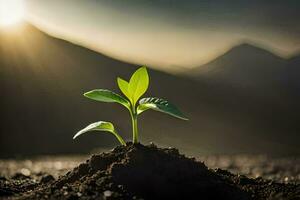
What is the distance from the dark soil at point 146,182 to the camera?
266 cm

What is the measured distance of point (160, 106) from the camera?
2795 mm

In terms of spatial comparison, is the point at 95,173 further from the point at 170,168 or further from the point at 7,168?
the point at 7,168

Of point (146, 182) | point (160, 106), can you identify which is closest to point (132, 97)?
point (160, 106)

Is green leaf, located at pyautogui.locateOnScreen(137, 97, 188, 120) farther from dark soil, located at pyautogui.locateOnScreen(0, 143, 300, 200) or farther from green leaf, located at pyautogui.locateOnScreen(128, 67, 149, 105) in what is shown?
dark soil, located at pyautogui.locateOnScreen(0, 143, 300, 200)

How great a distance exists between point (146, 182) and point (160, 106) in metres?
0.38

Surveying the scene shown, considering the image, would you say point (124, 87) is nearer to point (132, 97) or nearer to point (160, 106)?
point (132, 97)

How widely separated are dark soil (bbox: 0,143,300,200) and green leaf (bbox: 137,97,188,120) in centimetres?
23

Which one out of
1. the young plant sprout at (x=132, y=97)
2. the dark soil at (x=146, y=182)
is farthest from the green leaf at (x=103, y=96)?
the dark soil at (x=146, y=182)

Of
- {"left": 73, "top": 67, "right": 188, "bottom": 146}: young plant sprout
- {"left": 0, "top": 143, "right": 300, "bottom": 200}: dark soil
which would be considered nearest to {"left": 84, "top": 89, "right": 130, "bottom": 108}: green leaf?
{"left": 73, "top": 67, "right": 188, "bottom": 146}: young plant sprout

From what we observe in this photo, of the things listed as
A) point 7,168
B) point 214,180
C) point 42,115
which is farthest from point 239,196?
point 42,115

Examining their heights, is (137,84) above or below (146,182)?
above

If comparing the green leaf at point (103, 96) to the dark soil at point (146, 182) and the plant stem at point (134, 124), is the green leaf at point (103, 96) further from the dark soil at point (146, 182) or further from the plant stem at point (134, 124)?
the dark soil at point (146, 182)

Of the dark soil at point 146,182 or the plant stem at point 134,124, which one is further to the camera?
the plant stem at point 134,124

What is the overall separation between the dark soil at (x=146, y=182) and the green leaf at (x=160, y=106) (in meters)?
0.23
